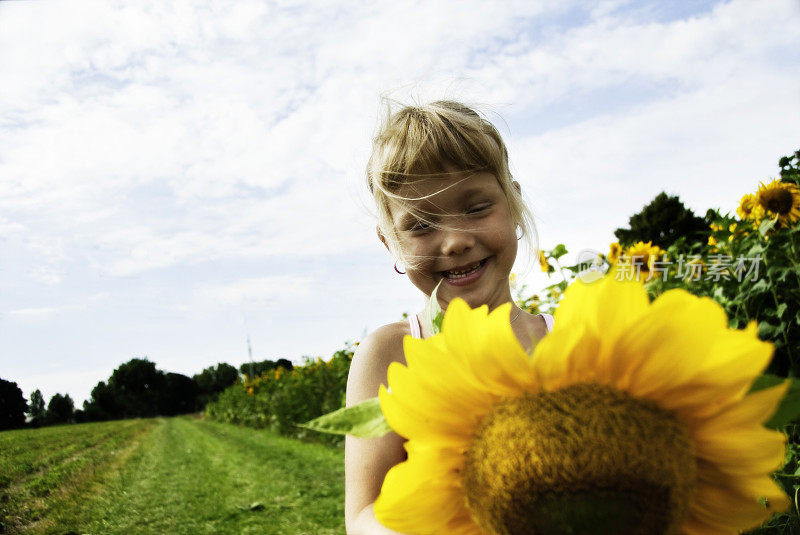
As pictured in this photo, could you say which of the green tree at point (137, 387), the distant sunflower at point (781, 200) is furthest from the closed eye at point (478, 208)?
the green tree at point (137, 387)

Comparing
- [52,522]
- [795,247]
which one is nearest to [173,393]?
[52,522]

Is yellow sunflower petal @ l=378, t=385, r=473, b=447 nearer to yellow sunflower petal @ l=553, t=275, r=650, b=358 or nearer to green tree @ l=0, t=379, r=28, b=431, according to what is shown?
yellow sunflower petal @ l=553, t=275, r=650, b=358

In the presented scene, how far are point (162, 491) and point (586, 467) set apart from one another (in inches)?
254

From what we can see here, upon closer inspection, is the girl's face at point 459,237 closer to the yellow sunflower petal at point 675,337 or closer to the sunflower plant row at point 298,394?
the yellow sunflower petal at point 675,337

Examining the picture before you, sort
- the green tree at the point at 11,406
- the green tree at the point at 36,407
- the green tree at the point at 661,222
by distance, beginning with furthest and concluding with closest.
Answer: the green tree at the point at 661,222 → the green tree at the point at 36,407 → the green tree at the point at 11,406

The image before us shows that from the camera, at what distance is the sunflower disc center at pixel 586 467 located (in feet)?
1.15

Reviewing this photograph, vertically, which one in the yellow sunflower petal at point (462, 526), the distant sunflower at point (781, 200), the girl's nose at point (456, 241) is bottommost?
the yellow sunflower petal at point (462, 526)

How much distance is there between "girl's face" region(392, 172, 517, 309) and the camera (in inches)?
44.4

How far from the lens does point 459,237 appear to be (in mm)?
1101

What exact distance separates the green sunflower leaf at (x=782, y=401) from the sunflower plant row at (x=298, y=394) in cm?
660

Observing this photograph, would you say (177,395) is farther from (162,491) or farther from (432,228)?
(432,228)

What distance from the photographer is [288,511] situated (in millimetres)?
4648

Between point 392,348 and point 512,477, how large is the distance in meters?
0.90

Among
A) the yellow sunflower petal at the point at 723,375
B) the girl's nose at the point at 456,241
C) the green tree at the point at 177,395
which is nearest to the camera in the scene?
the yellow sunflower petal at the point at 723,375
